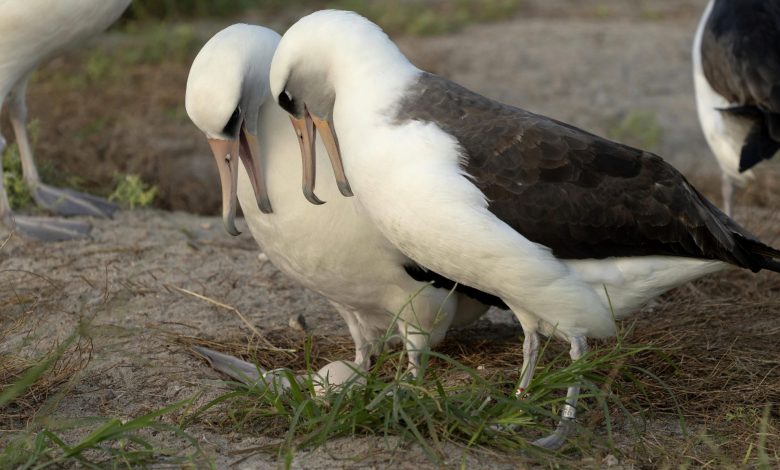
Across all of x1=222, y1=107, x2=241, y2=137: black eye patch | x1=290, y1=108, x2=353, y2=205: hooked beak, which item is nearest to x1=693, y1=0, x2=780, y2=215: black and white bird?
x1=290, y1=108, x2=353, y2=205: hooked beak

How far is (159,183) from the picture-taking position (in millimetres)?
7340

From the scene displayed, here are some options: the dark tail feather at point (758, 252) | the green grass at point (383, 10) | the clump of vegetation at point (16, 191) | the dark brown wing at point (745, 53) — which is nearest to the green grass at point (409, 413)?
the dark tail feather at point (758, 252)

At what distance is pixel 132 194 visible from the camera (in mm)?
6680

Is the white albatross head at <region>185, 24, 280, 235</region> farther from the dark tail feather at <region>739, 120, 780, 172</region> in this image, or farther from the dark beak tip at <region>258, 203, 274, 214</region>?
the dark tail feather at <region>739, 120, 780, 172</region>

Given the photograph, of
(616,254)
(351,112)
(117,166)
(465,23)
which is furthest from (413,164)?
(465,23)

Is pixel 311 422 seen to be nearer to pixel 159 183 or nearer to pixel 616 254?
pixel 616 254

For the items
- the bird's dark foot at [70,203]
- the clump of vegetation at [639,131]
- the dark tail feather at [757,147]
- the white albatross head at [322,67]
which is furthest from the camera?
the clump of vegetation at [639,131]

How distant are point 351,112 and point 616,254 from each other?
3.43 feet

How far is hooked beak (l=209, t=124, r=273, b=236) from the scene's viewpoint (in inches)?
169

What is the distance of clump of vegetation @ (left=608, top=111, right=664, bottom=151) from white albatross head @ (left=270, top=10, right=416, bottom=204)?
172 inches

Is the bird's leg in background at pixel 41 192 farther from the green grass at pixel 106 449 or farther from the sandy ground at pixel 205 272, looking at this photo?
the green grass at pixel 106 449

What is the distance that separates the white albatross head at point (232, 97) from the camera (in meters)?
4.15

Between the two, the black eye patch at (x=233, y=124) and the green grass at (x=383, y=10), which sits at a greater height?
the black eye patch at (x=233, y=124)

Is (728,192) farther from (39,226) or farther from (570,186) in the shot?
(39,226)
